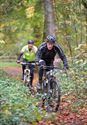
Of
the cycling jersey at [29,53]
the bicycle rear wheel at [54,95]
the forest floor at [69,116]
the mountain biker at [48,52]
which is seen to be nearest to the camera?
the forest floor at [69,116]

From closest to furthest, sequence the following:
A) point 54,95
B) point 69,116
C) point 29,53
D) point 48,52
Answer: point 69,116
point 54,95
point 48,52
point 29,53

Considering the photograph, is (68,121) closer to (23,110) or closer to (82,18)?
(23,110)

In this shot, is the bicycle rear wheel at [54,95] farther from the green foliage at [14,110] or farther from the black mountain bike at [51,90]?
the green foliage at [14,110]

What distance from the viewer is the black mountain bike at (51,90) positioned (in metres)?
11.0

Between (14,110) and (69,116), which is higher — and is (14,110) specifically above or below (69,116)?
above

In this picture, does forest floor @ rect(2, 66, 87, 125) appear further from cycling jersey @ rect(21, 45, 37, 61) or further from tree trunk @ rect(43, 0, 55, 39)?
tree trunk @ rect(43, 0, 55, 39)

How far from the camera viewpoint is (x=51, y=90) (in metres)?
11.4

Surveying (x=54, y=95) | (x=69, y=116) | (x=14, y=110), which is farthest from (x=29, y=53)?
(x=14, y=110)

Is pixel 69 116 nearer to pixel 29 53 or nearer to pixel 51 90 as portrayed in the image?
pixel 51 90

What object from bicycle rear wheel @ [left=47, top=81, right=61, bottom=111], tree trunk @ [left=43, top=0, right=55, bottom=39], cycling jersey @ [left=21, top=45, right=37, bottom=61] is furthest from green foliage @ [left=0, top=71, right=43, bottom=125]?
tree trunk @ [left=43, top=0, right=55, bottom=39]

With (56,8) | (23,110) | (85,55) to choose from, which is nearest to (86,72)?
(85,55)

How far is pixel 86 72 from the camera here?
981 cm

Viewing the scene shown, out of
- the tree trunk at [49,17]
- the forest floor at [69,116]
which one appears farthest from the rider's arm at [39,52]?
the tree trunk at [49,17]

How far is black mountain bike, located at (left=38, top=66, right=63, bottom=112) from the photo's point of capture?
11.0 metres
